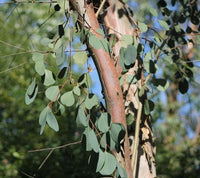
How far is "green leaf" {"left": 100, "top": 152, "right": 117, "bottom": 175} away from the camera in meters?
0.96

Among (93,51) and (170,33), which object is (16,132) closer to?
(170,33)

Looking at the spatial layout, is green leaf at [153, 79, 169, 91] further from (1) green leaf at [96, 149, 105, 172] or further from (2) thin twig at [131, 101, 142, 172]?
(1) green leaf at [96, 149, 105, 172]

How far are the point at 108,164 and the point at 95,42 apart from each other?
330mm

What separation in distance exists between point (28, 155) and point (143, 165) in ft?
6.03

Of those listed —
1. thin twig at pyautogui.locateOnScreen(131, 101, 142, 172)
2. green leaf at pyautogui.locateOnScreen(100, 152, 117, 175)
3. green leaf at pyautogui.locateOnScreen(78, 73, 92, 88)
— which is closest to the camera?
green leaf at pyautogui.locateOnScreen(100, 152, 117, 175)

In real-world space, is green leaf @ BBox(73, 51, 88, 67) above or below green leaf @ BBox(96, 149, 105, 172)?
above

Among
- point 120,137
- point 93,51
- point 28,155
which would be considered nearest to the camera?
point 120,137

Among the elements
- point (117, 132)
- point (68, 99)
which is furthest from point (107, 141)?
point (68, 99)

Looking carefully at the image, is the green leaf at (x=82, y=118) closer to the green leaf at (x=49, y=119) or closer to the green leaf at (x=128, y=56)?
the green leaf at (x=49, y=119)

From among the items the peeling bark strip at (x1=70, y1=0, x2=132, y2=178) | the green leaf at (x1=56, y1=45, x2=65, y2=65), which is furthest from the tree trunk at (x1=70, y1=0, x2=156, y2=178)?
the green leaf at (x1=56, y1=45, x2=65, y2=65)

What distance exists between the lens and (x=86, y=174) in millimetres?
2426

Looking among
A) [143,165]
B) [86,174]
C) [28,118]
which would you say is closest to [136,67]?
[143,165]

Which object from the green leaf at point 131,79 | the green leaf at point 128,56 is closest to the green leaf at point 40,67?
the green leaf at point 128,56

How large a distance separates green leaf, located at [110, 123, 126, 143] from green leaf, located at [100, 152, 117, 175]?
1.7 inches
